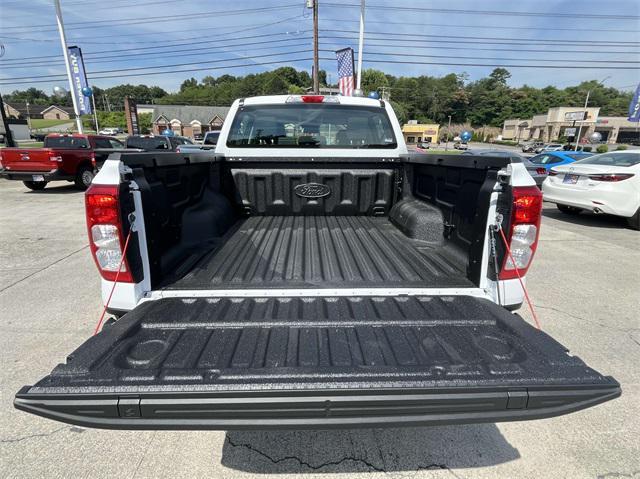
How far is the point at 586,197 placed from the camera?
24.8 ft

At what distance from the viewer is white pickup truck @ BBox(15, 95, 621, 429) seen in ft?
4.16

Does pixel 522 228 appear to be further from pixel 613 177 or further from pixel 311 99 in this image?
pixel 613 177

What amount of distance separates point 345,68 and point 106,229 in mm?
17864

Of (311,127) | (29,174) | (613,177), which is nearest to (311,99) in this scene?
(311,127)

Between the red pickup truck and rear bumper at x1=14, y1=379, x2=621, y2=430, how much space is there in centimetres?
1243

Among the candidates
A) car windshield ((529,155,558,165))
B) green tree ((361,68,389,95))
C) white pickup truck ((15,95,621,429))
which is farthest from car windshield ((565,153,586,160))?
green tree ((361,68,389,95))

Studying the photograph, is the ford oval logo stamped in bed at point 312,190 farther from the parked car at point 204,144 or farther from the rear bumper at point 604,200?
the parked car at point 204,144

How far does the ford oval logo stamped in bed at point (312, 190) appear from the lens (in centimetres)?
371

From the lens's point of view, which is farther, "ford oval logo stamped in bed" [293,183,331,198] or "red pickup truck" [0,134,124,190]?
"red pickup truck" [0,134,124,190]

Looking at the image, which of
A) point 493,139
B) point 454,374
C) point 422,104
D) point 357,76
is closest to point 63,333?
point 454,374

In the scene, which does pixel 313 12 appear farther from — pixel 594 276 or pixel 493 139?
pixel 493 139

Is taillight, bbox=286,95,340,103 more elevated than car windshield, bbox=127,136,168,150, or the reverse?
taillight, bbox=286,95,340,103

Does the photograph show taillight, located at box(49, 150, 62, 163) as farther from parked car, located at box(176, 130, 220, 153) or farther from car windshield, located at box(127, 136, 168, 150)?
parked car, located at box(176, 130, 220, 153)

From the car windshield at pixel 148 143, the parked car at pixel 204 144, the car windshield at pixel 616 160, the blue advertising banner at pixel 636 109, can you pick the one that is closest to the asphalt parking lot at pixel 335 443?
the car windshield at pixel 616 160
